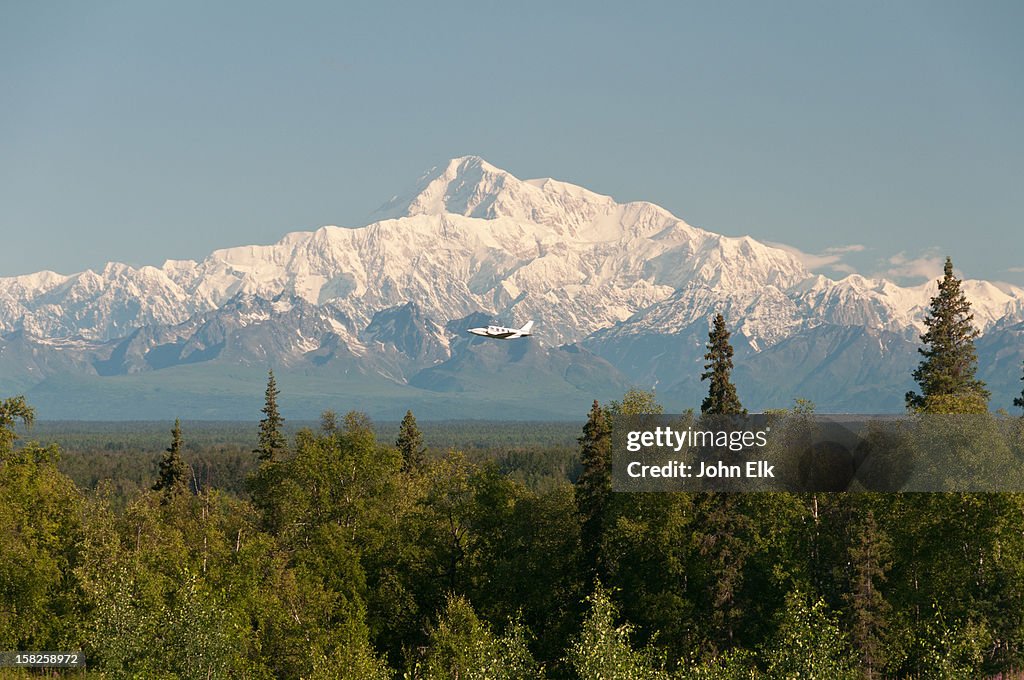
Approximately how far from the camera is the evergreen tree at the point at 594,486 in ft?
253

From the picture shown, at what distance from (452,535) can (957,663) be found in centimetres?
3369

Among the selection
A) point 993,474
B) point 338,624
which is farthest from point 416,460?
point 993,474

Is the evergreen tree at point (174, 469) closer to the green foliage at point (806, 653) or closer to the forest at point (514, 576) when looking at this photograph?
the forest at point (514, 576)

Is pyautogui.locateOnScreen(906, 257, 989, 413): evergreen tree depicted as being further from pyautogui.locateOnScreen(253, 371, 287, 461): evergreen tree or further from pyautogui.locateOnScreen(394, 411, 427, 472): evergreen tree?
pyautogui.locateOnScreen(253, 371, 287, 461): evergreen tree

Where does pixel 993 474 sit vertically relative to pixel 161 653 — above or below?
above

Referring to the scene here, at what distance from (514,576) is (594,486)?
295 inches

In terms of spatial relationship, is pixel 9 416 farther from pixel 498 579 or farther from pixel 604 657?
Result: pixel 604 657

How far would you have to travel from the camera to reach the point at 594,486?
7744 centimetres

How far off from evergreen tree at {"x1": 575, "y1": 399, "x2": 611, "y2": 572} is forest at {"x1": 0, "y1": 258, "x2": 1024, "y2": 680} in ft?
0.59

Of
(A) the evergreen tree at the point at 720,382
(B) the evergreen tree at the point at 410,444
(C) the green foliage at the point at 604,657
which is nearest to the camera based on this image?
(C) the green foliage at the point at 604,657

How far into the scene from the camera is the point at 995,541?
68125 millimetres

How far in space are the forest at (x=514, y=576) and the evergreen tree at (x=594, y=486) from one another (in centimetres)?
18

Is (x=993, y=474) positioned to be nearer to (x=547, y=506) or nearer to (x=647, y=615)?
(x=647, y=615)

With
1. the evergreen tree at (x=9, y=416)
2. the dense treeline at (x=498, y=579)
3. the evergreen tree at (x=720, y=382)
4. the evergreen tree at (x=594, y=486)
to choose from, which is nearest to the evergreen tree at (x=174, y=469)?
the dense treeline at (x=498, y=579)
